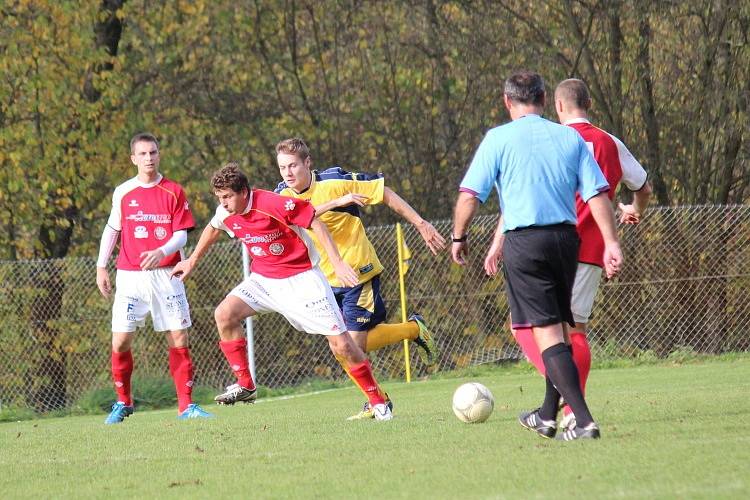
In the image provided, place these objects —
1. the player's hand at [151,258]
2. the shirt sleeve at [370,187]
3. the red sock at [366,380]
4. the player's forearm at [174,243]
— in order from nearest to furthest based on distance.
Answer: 1. the red sock at [366,380]
2. the shirt sleeve at [370,187]
3. the player's hand at [151,258]
4. the player's forearm at [174,243]

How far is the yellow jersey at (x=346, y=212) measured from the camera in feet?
30.3

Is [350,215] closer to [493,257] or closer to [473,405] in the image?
[473,405]

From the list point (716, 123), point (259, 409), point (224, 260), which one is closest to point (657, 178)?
point (716, 123)

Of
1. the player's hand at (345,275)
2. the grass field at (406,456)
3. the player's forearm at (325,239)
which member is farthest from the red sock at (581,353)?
the player's forearm at (325,239)

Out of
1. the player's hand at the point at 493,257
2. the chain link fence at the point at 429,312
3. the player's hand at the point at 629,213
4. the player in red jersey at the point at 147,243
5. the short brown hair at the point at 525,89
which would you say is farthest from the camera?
the chain link fence at the point at 429,312

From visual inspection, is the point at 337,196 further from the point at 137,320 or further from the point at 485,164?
the point at 485,164

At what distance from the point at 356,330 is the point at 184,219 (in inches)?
66.5

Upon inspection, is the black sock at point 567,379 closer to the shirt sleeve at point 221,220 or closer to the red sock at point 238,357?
the shirt sleeve at point 221,220

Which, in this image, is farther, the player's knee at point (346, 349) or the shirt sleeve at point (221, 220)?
the shirt sleeve at point (221, 220)

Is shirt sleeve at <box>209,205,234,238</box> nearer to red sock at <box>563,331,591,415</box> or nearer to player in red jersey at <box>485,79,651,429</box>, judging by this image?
player in red jersey at <box>485,79,651,429</box>

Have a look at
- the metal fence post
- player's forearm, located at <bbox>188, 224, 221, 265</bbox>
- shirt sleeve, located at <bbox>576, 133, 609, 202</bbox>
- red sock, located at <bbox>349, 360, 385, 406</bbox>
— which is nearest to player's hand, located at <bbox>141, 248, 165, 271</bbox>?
player's forearm, located at <bbox>188, 224, 221, 265</bbox>

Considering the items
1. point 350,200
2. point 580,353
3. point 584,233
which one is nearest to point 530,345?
point 580,353

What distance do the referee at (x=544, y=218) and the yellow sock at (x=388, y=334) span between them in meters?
4.02

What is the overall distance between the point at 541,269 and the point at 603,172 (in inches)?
50.0
